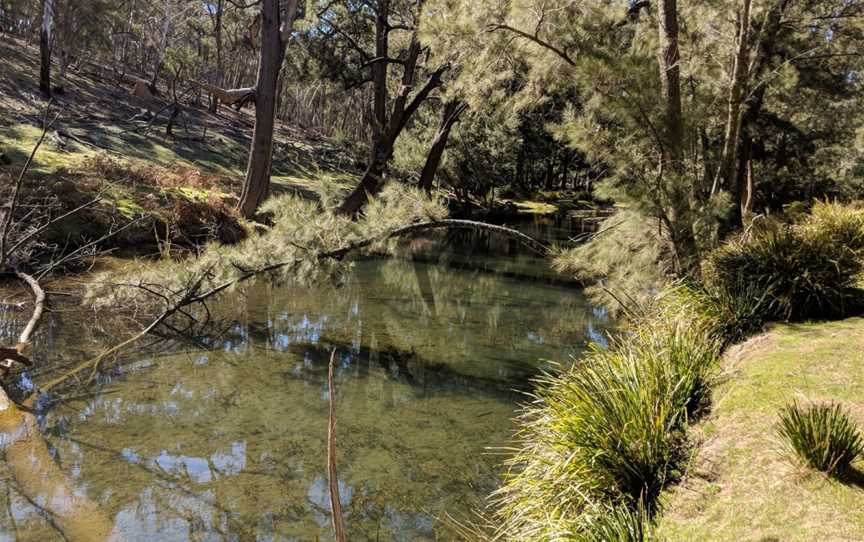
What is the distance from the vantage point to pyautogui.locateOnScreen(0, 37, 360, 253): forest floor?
14.3 metres

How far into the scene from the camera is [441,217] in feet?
29.9

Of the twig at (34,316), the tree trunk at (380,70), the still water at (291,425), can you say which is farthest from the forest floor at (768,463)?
the tree trunk at (380,70)

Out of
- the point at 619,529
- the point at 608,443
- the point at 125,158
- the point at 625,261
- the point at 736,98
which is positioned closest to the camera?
the point at 619,529

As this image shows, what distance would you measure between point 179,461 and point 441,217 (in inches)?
193

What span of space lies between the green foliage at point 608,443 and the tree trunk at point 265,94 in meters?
13.1

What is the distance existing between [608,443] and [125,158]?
19.2 metres

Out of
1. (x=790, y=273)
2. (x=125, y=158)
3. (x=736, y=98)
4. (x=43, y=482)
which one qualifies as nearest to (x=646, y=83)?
(x=736, y=98)

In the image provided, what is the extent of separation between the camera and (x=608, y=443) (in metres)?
4.58

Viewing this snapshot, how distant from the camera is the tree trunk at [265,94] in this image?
16.4m

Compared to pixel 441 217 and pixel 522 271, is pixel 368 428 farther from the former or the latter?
pixel 522 271

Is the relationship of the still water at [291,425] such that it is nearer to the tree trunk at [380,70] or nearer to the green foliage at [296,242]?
the green foliage at [296,242]

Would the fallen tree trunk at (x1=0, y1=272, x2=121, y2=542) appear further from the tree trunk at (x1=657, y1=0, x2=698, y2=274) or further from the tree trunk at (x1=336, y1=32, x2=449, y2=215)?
the tree trunk at (x1=336, y1=32, x2=449, y2=215)

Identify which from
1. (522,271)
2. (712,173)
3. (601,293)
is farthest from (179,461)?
(522,271)

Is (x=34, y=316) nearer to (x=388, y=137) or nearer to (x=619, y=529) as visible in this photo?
(x=619, y=529)
